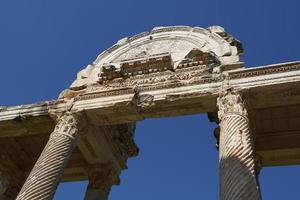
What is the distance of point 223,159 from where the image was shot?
867 cm

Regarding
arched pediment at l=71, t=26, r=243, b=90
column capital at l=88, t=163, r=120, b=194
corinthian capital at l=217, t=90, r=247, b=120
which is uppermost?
arched pediment at l=71, t=26, r=243, b=90

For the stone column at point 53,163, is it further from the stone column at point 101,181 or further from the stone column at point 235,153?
the stone column at point 235,153

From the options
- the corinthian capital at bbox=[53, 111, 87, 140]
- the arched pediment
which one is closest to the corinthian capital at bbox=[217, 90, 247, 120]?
the arched pediment

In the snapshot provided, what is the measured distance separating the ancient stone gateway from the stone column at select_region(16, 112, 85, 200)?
0.03 meters

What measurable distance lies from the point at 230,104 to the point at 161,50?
4667 mm

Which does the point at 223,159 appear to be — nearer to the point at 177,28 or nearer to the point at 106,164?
the point at 106,164

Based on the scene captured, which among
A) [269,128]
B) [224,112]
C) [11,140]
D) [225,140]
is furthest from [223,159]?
[11,140]

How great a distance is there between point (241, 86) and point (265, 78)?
611 millimetres

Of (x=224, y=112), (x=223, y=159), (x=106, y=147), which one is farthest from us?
(x=106, y=147)

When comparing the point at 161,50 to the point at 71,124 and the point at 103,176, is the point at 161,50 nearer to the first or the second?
the point at 71,124

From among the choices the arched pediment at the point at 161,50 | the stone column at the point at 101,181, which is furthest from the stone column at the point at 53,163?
the stone column at the point at 101,181

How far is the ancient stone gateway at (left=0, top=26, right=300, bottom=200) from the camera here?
9.59m

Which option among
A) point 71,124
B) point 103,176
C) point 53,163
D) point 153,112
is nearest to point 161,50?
point 153,112

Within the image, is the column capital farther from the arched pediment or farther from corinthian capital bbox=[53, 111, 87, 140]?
the arched pediment
